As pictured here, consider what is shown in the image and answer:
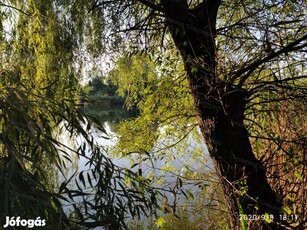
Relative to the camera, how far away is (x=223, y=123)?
1.79 m

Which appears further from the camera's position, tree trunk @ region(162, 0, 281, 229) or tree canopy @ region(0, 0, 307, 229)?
tree trunk @ region(162, 0, 281, 229)

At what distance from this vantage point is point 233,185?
1767mm

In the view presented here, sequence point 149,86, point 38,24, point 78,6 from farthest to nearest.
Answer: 1. point 149,86
2. point 78,6
3. point 38,24

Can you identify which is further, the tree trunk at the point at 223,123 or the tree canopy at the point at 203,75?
the tree trunk at the point at 223,123

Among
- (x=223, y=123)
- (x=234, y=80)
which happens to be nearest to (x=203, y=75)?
(x=234, y=80)

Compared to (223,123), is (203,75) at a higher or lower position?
higher

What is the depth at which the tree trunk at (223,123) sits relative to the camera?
5.79 ft

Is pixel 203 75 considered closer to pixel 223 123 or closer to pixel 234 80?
pixel 234 80

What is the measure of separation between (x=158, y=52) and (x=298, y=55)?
90 cm

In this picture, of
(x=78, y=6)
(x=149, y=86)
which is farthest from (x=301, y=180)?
(x=78, y=6)

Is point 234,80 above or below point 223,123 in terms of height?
above

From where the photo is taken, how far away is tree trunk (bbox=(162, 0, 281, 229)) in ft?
5.79

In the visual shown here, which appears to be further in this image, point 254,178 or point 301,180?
point 301,180

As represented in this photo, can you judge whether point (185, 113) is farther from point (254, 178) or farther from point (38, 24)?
point (38, 24)
